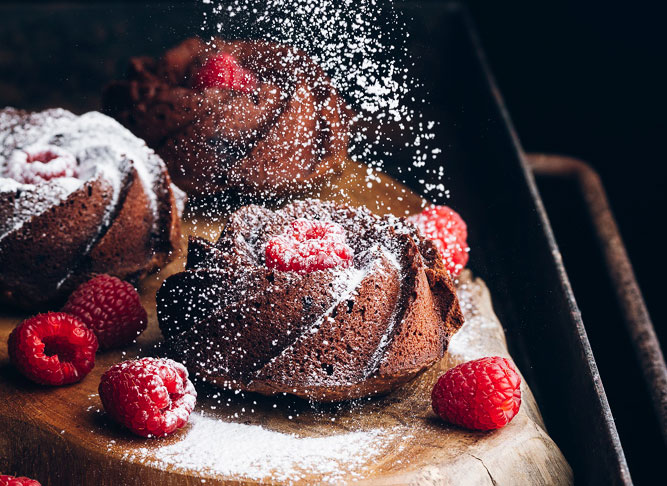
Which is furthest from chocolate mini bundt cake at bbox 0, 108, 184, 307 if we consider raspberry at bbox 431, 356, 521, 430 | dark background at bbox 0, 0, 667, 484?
dark background at bbox 0, 0, 667, 484

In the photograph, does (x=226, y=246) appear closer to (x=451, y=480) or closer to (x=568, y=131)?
(x=451, y=480)

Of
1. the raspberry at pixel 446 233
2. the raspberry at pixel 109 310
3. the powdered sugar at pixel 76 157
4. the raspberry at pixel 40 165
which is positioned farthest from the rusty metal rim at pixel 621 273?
the raspberry at pixel 40 165

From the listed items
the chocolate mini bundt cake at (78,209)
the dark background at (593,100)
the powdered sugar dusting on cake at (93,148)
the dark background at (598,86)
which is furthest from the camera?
the dark background at (598,86)

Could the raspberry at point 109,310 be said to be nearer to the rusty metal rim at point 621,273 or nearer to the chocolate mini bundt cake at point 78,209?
the chocolate mini bundt cake at point 78,209

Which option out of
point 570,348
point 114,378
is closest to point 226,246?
point 114,378

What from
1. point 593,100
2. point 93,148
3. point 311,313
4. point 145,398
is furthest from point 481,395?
point 593,100

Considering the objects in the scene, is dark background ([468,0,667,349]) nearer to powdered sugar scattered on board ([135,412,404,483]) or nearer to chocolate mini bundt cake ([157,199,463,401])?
chocolate mini bundt cake ([157,199,463,401])
